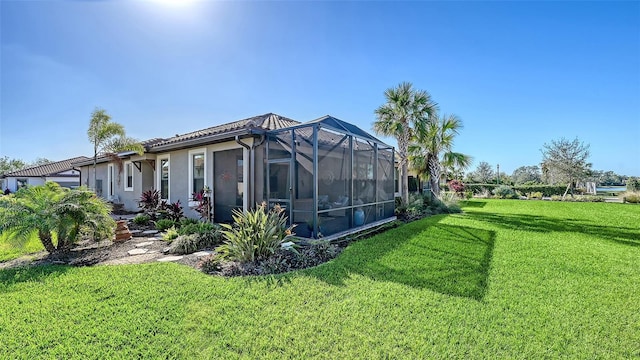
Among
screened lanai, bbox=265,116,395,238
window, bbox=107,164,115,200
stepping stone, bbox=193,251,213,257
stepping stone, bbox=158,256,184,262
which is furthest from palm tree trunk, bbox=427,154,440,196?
window, bbox=107,164,115,200

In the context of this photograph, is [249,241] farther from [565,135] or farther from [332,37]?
[565,135]

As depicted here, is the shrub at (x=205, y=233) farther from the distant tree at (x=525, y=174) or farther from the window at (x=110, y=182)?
the distant tree at (x=525, y=174)

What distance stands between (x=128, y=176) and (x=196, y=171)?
21.7 feet

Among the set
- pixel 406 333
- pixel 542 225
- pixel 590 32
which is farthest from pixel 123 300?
pixel 590 32

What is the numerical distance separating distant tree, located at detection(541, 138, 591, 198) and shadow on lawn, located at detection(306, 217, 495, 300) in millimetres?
27493

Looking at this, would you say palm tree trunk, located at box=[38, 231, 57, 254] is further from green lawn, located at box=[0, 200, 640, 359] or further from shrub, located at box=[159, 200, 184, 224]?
shrub, located at box=[159, 200, 184, 224]

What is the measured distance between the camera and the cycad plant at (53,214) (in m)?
5.37

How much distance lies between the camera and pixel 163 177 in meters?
11.9

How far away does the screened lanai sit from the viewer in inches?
298

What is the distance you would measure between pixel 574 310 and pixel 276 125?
8544 mm

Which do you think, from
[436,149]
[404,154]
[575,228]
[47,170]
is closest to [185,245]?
[404,154]

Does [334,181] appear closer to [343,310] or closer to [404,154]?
[343,310]

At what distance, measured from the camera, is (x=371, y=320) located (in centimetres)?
322

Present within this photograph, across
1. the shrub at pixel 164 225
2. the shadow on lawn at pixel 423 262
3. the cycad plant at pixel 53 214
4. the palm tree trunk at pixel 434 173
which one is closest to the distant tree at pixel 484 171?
the palm tree trunk at pixel 434 173
